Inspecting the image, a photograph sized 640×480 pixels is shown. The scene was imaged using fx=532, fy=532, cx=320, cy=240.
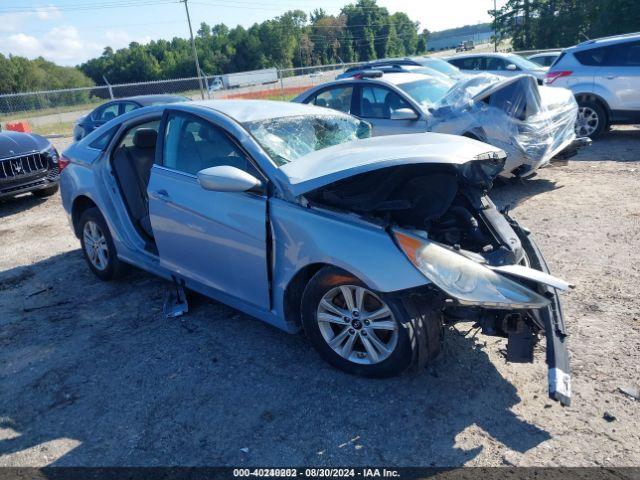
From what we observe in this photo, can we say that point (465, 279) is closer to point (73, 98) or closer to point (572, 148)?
point (572, 148)

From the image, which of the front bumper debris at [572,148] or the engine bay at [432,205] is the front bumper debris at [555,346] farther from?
the front bumper debris at [572,148]

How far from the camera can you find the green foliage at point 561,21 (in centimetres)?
2831

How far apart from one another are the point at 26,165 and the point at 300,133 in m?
6.57

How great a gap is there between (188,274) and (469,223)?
2.18m

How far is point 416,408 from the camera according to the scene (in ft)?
10.1

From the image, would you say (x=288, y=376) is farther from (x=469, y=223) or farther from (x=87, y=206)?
(x=87, y=206)

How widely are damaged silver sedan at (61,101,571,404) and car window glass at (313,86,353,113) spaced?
4379 mm

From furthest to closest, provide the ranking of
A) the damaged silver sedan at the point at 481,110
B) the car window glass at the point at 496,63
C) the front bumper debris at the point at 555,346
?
1. the car window glass at the point at 496,63
2. the damaged silver sedan at the point at 481,110
3. the front bumper debris at the point at 555,346

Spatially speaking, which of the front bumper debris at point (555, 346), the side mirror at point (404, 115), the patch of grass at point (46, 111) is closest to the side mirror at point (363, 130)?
the front bumper debris at point (555, 346)

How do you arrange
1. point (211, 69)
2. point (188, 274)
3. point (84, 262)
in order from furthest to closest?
point (211, 69) < point (84, 262) < point (188, 274)

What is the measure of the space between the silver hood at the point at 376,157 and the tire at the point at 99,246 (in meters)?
2.38

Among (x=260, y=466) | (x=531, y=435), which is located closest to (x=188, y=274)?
(x=260, y=466)

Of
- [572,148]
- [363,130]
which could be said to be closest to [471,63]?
[572,148]

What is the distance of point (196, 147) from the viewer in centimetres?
411
